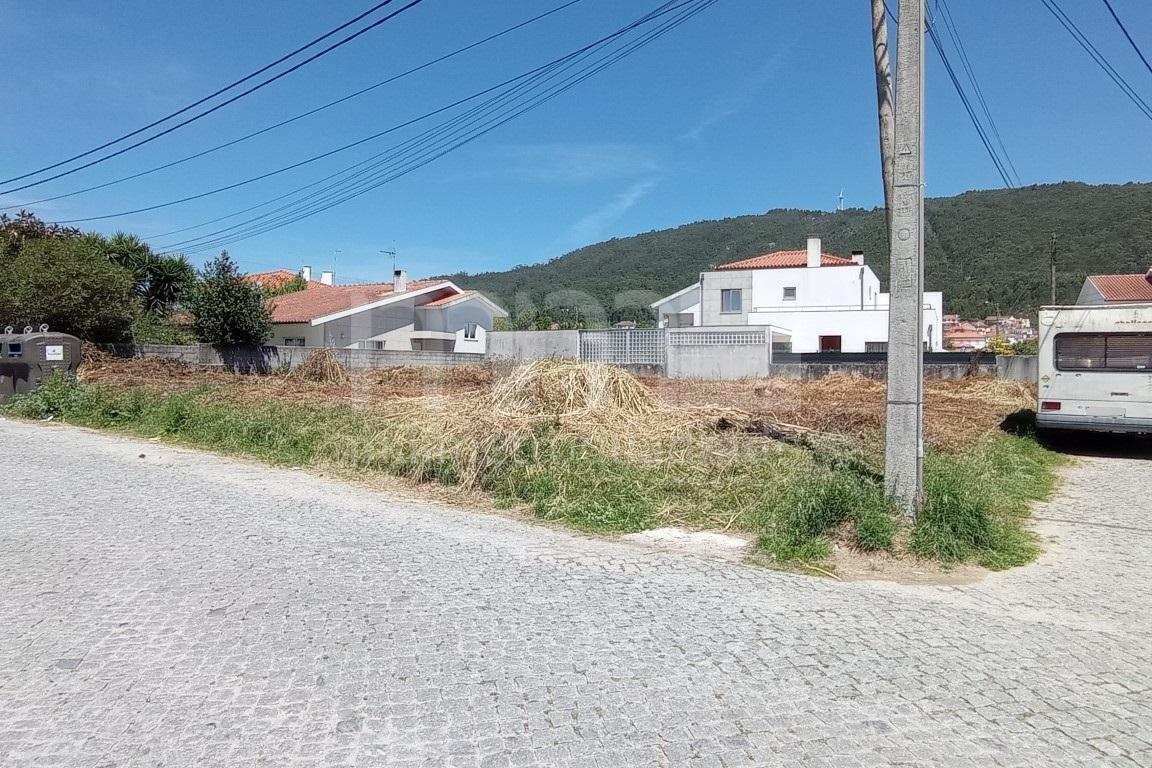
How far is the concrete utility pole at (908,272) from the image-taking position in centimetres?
640

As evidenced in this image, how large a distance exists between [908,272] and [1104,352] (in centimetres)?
784

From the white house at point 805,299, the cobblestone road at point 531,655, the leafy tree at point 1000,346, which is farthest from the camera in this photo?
the white house at point 805,299

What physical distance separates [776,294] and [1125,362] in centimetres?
3372

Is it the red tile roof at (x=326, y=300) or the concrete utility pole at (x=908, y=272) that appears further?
the red tile roof at (x=326, y=300)

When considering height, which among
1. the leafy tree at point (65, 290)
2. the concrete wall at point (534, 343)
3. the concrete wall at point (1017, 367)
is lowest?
the concrete wall at point (1017, 367)

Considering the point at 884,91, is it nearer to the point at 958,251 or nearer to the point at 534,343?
the point at 534,343

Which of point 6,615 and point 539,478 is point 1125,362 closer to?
point 539,478

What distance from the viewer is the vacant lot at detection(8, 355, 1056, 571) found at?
6238 millimetres

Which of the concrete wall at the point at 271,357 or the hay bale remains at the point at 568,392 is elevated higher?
the concrete wall at the point at 271,357

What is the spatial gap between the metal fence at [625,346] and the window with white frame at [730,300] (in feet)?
54.8

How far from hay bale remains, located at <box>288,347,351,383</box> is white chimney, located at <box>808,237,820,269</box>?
3132cm

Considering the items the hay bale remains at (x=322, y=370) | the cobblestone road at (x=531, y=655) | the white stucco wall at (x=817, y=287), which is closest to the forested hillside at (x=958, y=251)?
the white stucco wall at (x=817, y=287)

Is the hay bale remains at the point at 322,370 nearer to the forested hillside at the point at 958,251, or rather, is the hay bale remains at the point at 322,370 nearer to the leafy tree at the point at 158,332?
the leafy tree at the point at 158,332

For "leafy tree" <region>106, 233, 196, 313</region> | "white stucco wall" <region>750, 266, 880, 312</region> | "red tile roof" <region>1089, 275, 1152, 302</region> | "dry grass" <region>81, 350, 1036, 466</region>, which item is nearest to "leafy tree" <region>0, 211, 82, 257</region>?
"leafy tree" <region>106, 233, 196, 313</region>
